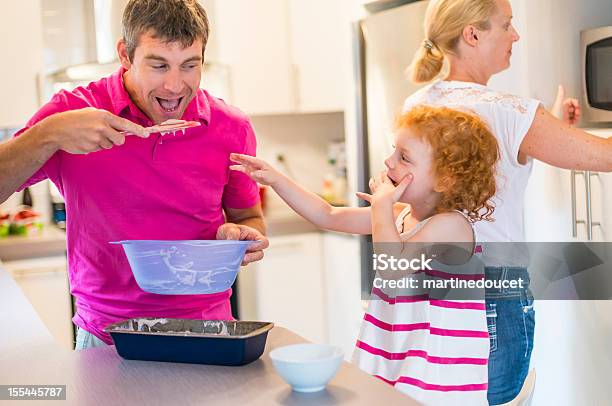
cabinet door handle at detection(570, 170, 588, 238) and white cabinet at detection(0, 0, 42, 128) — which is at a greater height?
white cabinet at detection(0, 0, 42, 128)

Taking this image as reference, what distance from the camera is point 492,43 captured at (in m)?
1.97

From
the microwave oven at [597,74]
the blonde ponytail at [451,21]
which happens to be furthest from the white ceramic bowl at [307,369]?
the microwave oven at [597,74]

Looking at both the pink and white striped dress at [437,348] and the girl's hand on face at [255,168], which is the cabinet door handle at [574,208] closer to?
the pink and white striped dress at [437,348]

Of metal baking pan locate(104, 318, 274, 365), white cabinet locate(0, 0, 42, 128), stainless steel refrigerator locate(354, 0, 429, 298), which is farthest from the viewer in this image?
white cabinet locate(0, 0, 42, 128)

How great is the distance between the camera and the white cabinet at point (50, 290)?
3156mm

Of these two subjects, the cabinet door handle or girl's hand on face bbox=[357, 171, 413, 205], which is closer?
girl's hand on face bbox=[357, 171, 413, 205]

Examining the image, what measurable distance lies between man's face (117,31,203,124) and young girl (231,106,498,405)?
165 mm

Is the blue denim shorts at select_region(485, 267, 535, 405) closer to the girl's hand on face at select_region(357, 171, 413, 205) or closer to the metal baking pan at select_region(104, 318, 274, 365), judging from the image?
the girl's hand on face at select_region(357, 171, 413, 205)

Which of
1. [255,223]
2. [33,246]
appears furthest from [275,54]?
[255,223]

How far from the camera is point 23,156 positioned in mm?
1569

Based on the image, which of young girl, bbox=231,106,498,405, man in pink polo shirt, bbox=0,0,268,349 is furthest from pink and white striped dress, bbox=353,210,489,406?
man in pink polo shirt, bbox=0,0,268,349

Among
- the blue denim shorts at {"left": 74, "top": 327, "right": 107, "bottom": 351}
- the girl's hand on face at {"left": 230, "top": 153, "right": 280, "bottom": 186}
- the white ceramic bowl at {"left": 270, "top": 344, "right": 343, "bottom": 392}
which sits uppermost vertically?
the girl's hand on face at {"left": 230, "top": 153, "right": 280, "bottom": 186}

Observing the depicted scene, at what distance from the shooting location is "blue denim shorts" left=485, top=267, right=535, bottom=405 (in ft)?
5.77

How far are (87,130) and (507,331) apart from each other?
95cm
